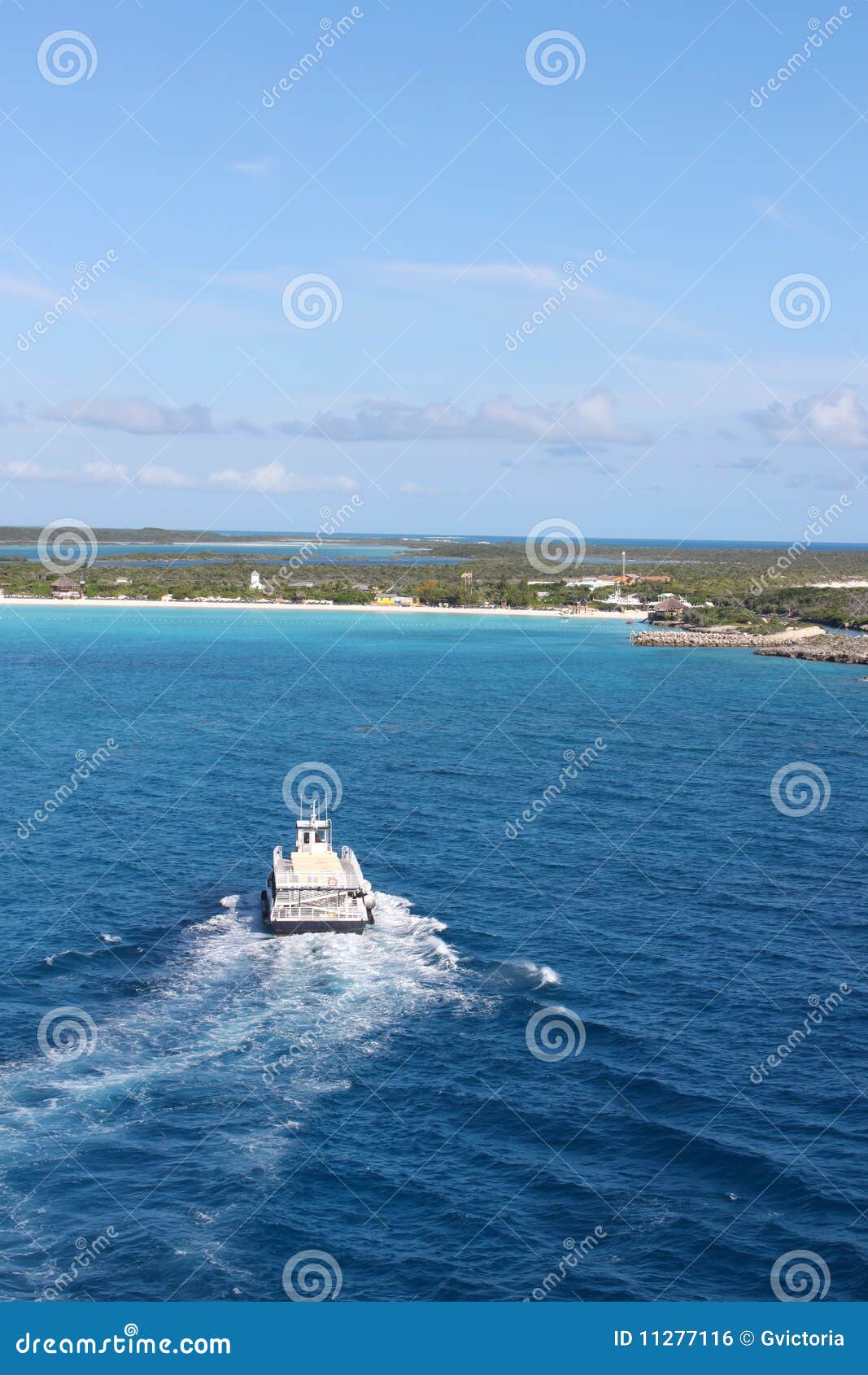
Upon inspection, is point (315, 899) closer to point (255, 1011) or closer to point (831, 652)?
point (255, 1011)

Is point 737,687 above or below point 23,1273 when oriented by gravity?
above

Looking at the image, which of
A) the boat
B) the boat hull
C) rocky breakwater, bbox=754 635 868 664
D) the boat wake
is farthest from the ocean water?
rocky breakwater, bbox=754 635 868 664

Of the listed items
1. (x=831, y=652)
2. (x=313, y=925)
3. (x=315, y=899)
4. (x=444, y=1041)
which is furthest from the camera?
(x=831, y=652)

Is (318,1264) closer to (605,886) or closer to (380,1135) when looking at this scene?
(380,1135)

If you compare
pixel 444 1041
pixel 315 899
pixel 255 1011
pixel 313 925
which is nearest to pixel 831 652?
pixel 315 899

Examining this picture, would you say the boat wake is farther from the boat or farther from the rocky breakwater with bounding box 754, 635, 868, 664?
the rocky breakwater with bounding box 754, 635, 868, 664

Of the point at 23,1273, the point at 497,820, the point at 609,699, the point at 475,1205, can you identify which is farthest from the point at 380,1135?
the point at 609,699

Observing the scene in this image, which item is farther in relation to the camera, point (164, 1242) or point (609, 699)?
point (609, 699)
